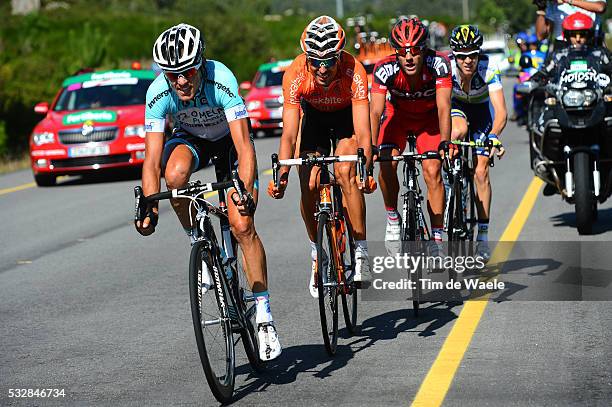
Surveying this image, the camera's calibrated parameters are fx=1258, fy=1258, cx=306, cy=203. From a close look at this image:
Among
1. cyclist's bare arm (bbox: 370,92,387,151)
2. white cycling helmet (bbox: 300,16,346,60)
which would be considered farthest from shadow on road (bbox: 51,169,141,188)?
white cycling helmet (bbox: 300,16,346,60)

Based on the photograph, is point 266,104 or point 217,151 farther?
point 266,104

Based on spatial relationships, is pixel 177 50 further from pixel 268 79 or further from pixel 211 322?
pixel 268 79

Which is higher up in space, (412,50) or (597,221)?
(412,50)

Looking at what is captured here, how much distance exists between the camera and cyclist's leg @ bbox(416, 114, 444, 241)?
9797 millimetres

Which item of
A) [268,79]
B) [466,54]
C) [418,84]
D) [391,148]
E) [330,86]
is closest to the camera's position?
[330,86]

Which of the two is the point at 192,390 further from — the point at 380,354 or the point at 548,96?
the point at 548,96

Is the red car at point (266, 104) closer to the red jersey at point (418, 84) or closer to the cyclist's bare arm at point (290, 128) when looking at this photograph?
the red jersey at point (418, 84)

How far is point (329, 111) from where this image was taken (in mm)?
8766

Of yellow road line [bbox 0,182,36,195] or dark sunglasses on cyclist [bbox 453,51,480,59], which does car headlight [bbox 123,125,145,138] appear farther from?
dark sunglasses on cyclist [bbox 453,51,480,59]

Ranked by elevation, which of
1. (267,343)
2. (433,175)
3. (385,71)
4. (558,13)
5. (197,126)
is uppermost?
(558,13)

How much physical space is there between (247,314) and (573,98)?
6.24 metres

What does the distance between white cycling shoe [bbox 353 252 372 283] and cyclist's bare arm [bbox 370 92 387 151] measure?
3.45ft

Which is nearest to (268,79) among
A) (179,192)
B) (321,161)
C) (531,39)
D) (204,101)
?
(531,39)

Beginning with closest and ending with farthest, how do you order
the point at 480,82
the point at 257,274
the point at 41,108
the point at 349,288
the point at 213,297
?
the point at 213,297, the point at 257,274, the point at 349,288, the point at 480,82, the point at 41,108
